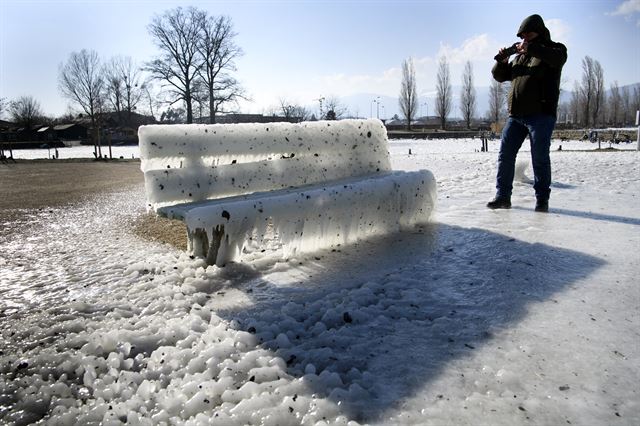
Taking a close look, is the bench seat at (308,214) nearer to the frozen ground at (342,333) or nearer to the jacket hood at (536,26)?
the frozen ground at (342,333)

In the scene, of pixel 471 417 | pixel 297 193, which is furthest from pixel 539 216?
pixel 471 417

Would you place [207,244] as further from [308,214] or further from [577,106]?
[577,106]

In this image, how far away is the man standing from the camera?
3.76m

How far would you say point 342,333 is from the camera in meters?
1.86

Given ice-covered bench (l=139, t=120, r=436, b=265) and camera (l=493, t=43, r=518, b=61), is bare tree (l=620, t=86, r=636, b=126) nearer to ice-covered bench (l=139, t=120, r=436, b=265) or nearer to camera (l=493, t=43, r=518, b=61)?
camera (l=493, t=43, r=518, b=61)

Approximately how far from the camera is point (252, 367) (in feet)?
5.29

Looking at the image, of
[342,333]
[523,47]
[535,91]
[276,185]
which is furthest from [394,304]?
[523,47]

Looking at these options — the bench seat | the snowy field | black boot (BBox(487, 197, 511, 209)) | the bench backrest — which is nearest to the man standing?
black boot (BBox(487, 197, 511, 209))

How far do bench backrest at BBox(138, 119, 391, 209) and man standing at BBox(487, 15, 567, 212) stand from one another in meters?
1.27

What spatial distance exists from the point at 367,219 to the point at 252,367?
186 cm

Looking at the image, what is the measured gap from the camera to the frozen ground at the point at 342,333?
1.38 metres

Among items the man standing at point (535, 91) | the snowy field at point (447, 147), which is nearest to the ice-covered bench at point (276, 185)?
the man standing at point (535, 91)

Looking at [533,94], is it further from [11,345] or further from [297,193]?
[11,345]

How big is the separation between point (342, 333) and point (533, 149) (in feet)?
10.1
